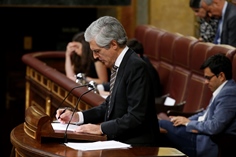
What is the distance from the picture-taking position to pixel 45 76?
7797 mm

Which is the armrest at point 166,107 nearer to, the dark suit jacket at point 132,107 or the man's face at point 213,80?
the man's face at point 213,80

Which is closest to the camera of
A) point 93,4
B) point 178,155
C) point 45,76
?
point 178,155

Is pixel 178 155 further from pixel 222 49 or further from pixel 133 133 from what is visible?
pixel 222 49

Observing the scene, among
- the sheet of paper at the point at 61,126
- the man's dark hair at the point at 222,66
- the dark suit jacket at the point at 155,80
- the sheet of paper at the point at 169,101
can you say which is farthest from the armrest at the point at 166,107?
the sheet of paper at the point at 61,126

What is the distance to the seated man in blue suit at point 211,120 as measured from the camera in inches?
219

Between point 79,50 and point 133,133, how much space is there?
3.69 m

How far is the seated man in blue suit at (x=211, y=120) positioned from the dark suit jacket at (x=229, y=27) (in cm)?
128

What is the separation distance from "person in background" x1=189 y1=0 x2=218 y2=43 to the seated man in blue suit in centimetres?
170

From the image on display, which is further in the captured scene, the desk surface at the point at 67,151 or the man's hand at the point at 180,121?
the man's hand at the point at 180,121

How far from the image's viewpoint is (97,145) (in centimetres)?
409

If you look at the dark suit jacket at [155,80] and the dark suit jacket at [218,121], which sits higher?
the dark suit jacket at [218,121]

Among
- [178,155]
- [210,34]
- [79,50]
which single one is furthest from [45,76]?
[178,155]

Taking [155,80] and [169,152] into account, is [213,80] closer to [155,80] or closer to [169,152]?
[155,80]

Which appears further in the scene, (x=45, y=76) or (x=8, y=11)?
(x=8, y=11)
